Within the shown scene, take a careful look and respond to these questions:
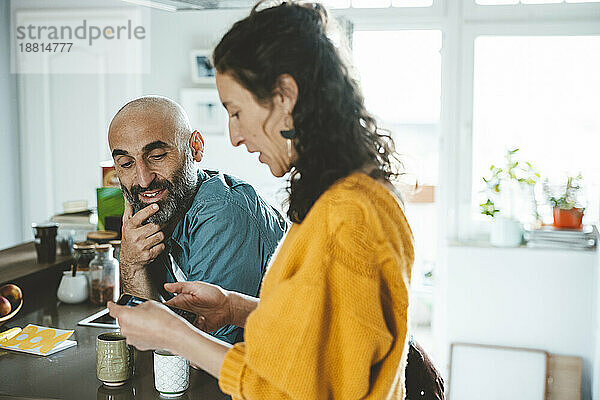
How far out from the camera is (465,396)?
3.67 meters

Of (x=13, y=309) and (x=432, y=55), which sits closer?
(x=13, y=309)

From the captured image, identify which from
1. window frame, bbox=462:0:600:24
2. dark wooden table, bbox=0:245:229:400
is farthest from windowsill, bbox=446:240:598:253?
dark wooden table, bbox=0:245:229:400

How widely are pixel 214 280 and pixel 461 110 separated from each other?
251 centimetres

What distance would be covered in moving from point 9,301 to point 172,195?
654 mm

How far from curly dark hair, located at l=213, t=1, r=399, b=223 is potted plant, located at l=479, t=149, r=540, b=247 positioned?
2.67m

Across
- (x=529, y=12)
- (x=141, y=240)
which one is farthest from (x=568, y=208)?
(x=141, y=240)

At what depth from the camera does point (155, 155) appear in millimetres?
2004

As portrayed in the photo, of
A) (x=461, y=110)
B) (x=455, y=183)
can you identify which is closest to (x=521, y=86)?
(x=461, y=110)

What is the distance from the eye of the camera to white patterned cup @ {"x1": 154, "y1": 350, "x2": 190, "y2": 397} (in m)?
1.59

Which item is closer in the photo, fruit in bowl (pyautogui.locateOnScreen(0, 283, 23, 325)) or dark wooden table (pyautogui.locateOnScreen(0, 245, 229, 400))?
dark wooden table (pyautogui.locateOnScreen(0, 245, 229, 400))

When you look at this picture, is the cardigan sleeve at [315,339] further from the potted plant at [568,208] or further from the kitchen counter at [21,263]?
the potted plant at [568,208]

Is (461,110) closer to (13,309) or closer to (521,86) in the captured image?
(521,86)

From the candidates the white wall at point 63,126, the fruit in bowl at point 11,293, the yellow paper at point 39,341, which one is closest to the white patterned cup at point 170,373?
the yellow paper at point 39,341

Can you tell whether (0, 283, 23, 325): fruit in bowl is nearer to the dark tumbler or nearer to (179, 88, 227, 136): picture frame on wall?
the dark tumbler
